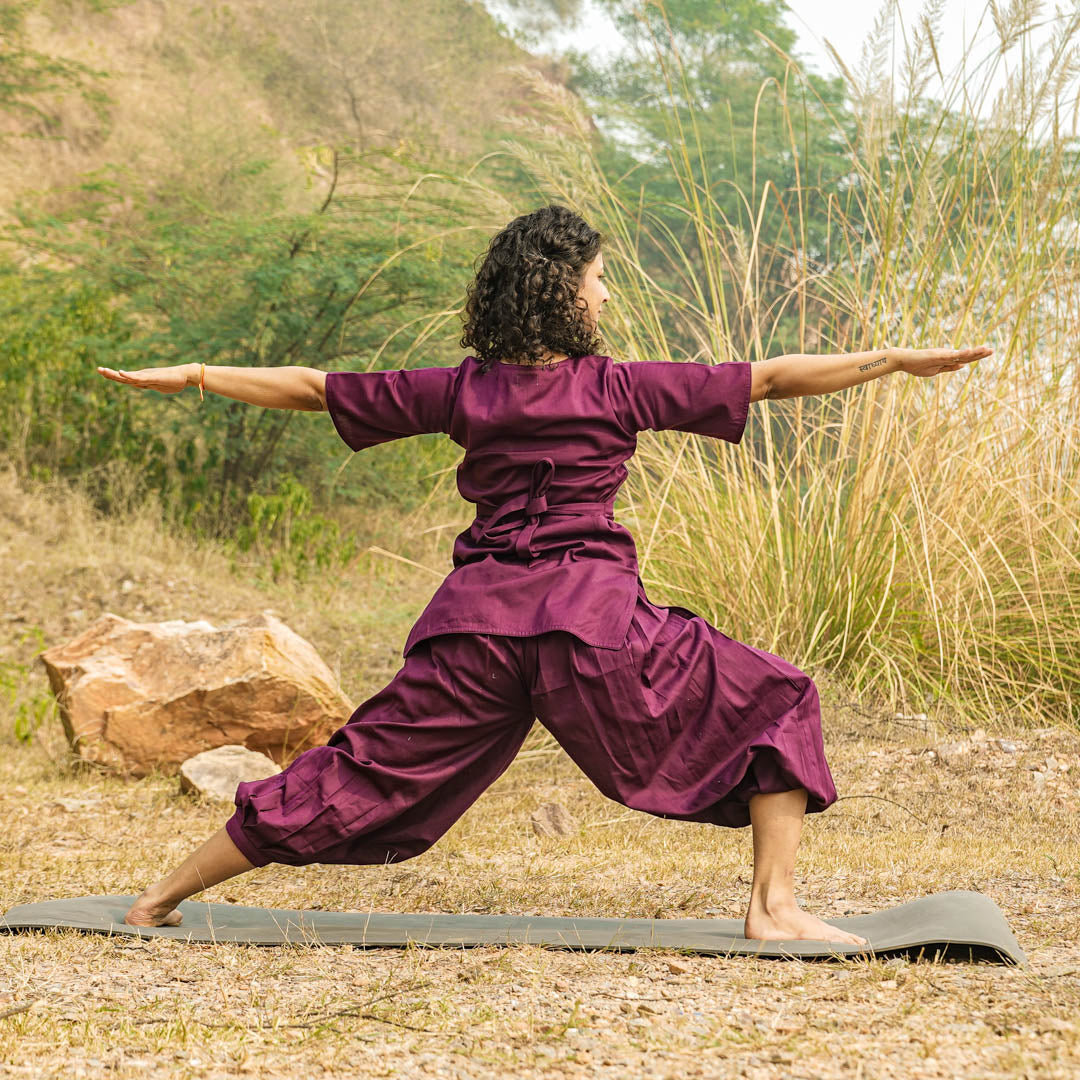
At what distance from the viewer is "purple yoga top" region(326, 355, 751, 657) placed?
225 cm

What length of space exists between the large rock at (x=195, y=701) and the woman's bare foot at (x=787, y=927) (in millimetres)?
2504

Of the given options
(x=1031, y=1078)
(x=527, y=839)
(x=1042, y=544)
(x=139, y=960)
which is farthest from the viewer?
(x=1042, y=544)

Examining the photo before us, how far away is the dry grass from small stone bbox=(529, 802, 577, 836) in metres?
0.05

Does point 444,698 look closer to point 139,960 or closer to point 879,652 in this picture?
point 139,960

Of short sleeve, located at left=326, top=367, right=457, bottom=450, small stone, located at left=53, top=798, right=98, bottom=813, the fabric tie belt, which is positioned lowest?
small stone, located at left=53, top=798, right=98, bottom=813

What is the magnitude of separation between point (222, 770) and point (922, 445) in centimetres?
268

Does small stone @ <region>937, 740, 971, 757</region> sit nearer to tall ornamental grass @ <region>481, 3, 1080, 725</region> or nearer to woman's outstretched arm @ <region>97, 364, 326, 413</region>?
tall ornamental grass @ <region>481, 3, 1080, 725</region>

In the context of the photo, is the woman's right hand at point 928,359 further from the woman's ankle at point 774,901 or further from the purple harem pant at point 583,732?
the woman's ankle at point 774,901

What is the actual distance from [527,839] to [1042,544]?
2.22 meters

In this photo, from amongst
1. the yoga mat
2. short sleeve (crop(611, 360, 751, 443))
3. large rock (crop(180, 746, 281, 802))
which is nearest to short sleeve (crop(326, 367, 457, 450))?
short sleeve (crop(611, 360, 751, 443))

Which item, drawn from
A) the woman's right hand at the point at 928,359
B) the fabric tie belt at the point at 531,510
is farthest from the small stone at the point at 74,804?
the woman's right hand at the point at 928,359

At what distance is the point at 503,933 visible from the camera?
2375mm

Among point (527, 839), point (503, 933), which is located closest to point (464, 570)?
point (503, 933)

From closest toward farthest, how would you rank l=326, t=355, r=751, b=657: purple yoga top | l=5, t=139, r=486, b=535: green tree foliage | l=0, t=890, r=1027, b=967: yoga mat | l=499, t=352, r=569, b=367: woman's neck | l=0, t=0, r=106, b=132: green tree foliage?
1. l=0, t=890, r=1027, b=967: yoga mat
2. l=326, t=355, r=751, b=657: purple yoga top
3. l=499, t=352, r=569, b=367: woman's neck
4. l=5, t=139, r=486, b=535: green tree foliage
5. l=0, t=0, r=106, b=132: green tree foliage
